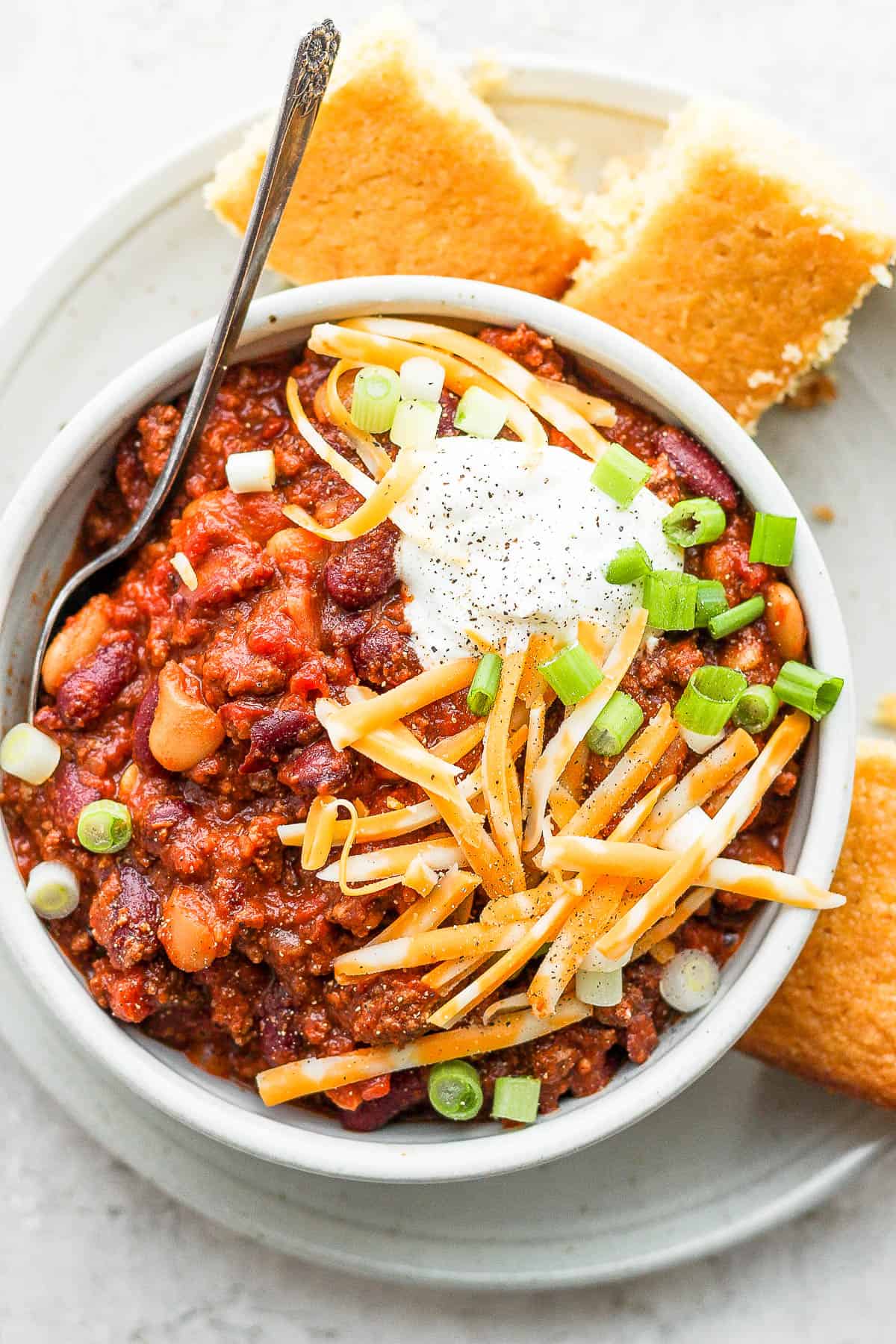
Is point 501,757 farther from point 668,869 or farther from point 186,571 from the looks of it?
point 186,571

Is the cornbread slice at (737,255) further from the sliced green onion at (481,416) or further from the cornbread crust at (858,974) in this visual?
the cornbread crust at (858,974)

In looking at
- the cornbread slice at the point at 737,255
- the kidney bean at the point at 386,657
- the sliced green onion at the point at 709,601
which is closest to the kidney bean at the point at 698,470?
the sliced green onion at the point at 709,601

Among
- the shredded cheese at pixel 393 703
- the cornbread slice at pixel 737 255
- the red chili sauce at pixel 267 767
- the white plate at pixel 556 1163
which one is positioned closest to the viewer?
the shredded cheese at pixel 393 703

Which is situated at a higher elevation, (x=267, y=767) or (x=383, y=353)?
(x=383, y=353)

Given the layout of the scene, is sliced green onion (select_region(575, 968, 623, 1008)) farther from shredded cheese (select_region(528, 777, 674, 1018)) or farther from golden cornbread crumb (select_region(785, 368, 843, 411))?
golden cornbread crumb (select_region(785, 368, 843, 411))

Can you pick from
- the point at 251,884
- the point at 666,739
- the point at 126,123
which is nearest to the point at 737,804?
the point at 666,739

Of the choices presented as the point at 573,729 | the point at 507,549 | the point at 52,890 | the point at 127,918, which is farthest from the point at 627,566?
the point at 52,890

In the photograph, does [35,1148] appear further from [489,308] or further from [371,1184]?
[489,308]
